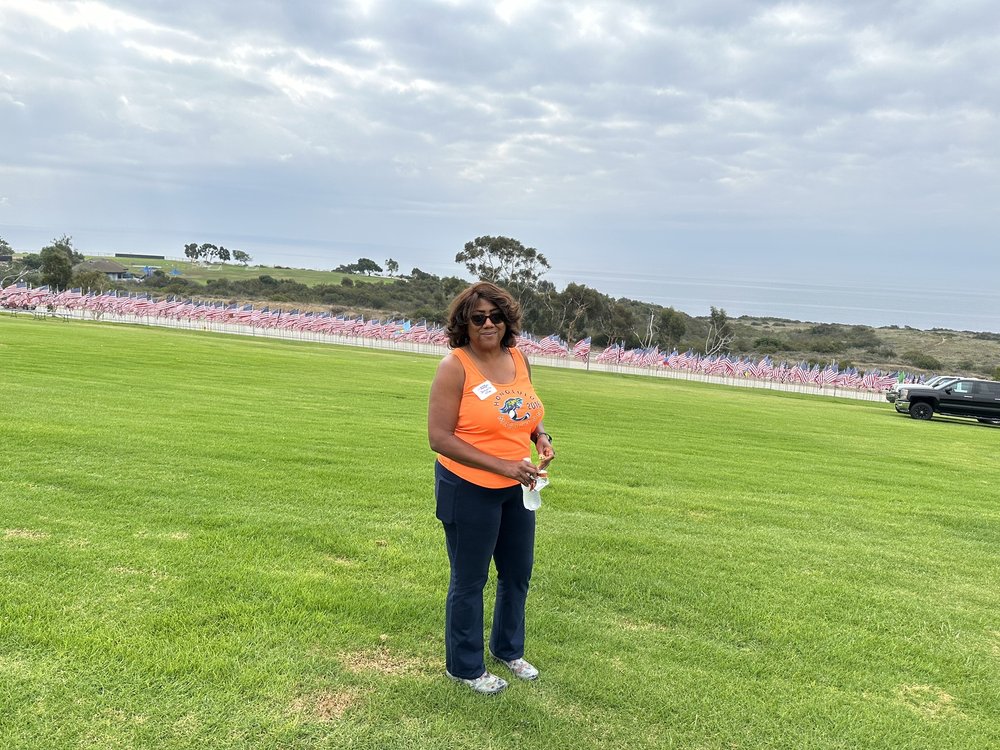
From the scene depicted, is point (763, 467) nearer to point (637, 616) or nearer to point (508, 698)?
point (637, 616)

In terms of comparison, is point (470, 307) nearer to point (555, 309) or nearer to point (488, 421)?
point (488, 421)

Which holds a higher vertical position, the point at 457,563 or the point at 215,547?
the point at 457,563

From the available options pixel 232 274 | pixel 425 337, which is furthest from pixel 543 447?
pixel 232 274

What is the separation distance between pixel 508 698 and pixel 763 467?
25.2 ft

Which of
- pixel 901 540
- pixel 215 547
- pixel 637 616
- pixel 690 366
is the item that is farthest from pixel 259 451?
pixel 690 366

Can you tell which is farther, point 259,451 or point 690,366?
point 690,366

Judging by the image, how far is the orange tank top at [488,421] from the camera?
120 inches

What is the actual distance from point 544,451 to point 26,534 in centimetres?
377

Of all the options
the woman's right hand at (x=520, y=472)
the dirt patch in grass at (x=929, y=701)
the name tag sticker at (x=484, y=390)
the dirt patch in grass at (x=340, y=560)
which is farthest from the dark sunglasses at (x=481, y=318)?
the dirt patch in grass at (x=929, y=701)

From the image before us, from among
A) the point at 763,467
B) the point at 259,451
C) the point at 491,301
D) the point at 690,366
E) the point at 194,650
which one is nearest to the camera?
the point at 491,301

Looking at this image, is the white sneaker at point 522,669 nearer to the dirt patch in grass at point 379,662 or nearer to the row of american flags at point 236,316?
the dirt patch in grass at point 379,662

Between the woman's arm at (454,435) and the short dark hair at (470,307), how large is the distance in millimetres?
166

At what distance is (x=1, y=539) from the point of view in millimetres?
4488

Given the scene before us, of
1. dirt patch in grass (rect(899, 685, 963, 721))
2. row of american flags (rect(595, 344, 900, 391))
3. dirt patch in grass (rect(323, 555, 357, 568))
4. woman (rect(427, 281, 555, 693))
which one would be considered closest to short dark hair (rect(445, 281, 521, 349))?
woman (rect(427, 281, 555, 693))
